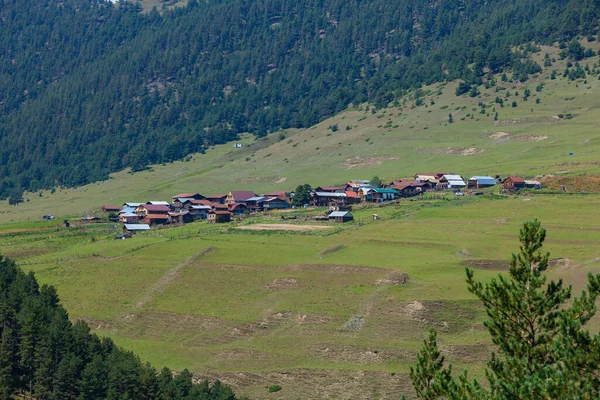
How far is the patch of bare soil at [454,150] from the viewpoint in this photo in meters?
186

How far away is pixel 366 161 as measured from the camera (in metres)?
196

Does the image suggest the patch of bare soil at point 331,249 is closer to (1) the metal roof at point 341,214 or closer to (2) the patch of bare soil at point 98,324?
(1) the metal roof at point 341,214

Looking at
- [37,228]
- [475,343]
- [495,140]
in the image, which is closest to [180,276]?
[475,343]

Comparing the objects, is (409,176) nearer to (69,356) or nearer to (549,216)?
(549,216)

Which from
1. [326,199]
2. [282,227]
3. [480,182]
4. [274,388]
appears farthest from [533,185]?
[274,388]

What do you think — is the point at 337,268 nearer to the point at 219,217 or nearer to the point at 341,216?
the point at 341,216

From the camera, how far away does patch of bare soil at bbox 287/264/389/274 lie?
99.4 metres

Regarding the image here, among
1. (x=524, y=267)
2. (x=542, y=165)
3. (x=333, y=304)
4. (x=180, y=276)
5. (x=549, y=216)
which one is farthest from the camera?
(x=542, y=165)

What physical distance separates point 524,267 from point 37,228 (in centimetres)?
13441

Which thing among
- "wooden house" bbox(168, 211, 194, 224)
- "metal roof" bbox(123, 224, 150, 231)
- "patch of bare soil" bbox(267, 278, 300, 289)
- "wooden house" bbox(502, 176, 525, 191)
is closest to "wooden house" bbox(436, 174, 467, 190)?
"wooden house" bbox(502, 176, 525, 191)

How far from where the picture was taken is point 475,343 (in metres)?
81.4

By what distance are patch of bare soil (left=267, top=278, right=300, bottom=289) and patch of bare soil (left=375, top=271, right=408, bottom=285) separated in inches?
360

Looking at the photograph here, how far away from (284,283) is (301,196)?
177 ft

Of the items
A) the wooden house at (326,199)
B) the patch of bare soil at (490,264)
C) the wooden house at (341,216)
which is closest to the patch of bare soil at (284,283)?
the patch of bare soil at (490,264)
